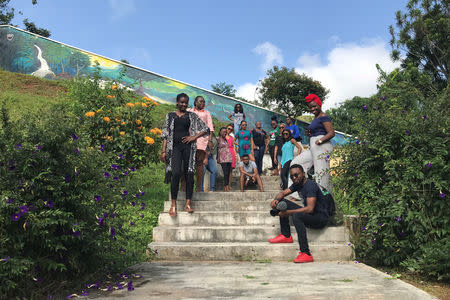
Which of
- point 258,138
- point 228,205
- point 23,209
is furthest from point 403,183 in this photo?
point 258,138

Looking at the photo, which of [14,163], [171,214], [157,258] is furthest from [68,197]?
[171,214]

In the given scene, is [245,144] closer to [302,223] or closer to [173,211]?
[173,211]

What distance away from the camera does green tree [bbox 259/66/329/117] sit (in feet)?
104

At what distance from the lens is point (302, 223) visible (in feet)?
17.1

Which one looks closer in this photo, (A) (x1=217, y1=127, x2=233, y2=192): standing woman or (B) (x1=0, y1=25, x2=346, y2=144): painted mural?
(A) (x1=217, y1=127, x2=233, y2=192): standing woman

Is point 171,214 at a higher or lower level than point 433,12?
lower

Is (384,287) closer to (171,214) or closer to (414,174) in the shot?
(414,174)

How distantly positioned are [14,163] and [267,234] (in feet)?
11.7

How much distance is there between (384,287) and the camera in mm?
3703

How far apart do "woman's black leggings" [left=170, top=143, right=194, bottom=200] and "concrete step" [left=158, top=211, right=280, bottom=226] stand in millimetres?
327

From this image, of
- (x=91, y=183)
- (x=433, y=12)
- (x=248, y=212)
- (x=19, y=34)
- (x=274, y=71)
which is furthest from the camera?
(x=274, y=71)

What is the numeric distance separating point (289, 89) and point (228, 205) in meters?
26.1

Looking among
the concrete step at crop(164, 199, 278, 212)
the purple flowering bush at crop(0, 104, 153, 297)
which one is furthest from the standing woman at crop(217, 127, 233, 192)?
the purple flowering bush at crop(0, 104, 153, 297)

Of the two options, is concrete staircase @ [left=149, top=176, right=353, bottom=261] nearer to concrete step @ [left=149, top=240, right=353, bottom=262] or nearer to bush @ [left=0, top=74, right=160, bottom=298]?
concrete step @ [left=149, top=240, right=353, bottom=262]
